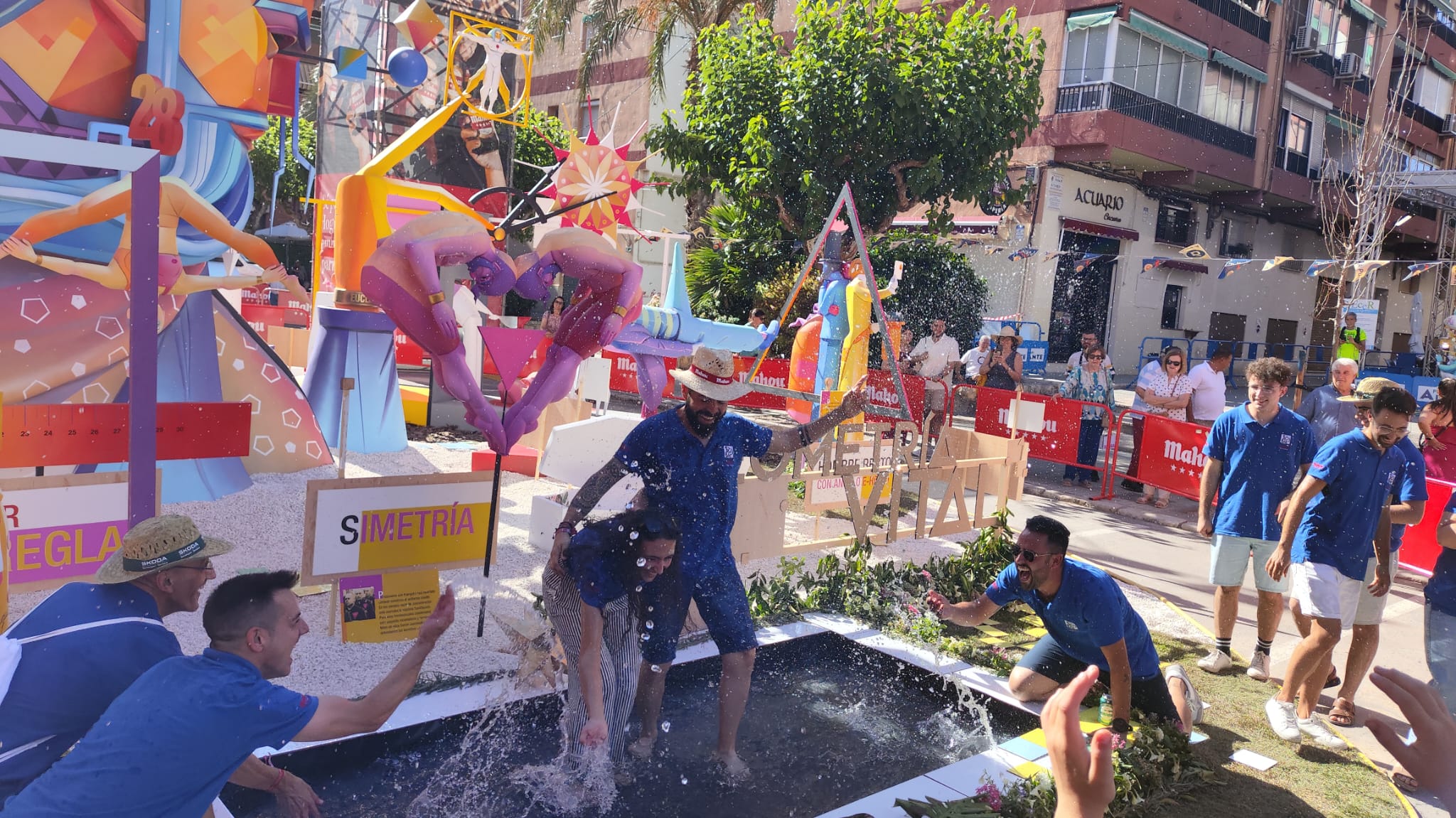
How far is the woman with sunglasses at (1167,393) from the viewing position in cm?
1098

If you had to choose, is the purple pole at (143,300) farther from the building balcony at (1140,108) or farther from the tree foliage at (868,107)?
the building balcony at (1140,108)

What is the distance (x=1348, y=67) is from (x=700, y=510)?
102 ft

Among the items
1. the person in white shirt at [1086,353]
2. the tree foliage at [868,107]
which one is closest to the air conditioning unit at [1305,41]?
the tree foliage at [868,107]

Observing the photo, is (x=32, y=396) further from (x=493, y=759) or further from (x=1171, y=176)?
(x=1171, y=176)

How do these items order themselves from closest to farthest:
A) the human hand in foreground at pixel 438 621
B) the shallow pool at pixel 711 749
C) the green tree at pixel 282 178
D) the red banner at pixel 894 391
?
the human hand in foreground at pixel 438 621, the shallow pool at pixel 711 749, the red banner at pixel 894 391, the green tree at pixel 282 178

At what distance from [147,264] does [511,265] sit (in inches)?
88.5

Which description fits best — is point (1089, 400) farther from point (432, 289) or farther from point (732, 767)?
point (732, 767)

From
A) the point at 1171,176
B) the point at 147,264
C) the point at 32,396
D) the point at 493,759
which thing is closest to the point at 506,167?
the point at 32,396

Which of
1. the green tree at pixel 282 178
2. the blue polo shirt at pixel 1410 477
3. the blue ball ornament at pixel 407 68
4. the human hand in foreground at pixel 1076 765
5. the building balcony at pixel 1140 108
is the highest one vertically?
the building balcony at pixel 1140 108

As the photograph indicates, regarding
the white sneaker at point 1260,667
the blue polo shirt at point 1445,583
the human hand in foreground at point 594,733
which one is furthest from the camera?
the white sneaker at point 1260,667

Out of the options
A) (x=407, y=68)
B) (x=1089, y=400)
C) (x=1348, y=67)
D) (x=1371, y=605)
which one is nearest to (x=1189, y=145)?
(x=1348, y=67)

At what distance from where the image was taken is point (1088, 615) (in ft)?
15.2

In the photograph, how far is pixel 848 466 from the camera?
8.03 meters

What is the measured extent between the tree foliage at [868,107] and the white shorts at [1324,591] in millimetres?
9851
